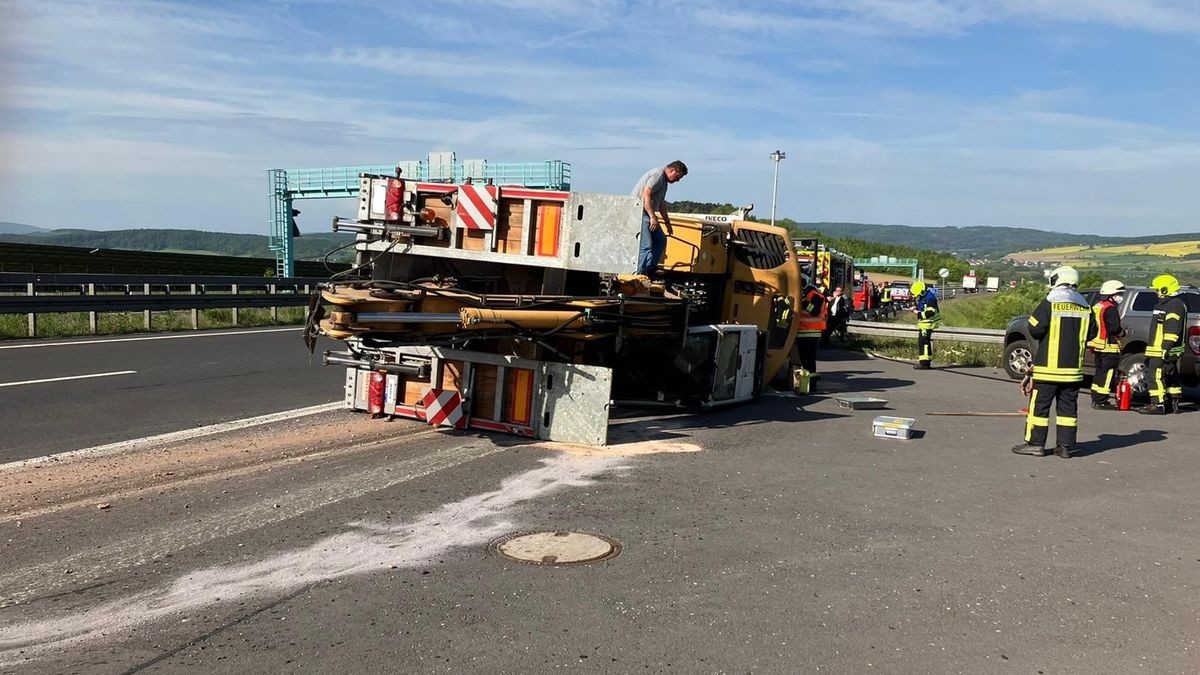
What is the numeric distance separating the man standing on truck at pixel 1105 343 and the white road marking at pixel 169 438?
9501 millimetres

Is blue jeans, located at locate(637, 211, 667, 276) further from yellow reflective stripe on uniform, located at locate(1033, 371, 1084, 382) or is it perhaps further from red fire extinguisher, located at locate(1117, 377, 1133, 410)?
red fire extinguisher, located at locate(1117, 377, 1133, 410)

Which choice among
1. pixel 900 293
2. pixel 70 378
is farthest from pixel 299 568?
pixel 900 293

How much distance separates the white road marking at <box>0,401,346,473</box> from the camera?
7164 millimetres

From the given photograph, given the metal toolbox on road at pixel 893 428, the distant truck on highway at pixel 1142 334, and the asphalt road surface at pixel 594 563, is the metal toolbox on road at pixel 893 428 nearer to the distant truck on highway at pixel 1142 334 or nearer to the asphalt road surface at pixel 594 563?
the asphalt road surface at pixel 594 563

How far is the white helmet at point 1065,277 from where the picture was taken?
9.20 m

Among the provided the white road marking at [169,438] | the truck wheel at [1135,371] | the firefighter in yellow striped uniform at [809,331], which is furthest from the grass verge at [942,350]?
the white road marking at [169,438]

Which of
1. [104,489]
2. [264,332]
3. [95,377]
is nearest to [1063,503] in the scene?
[104,489]

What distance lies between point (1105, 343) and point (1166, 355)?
81 centimetres

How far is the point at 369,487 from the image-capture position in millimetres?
6660

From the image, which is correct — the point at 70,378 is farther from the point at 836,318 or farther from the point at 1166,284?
the point at 836,318

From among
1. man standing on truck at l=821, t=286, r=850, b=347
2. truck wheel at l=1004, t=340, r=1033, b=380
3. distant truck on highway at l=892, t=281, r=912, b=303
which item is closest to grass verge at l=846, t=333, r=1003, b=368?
man standing on truck at l=821, t=286, r=850, b=347

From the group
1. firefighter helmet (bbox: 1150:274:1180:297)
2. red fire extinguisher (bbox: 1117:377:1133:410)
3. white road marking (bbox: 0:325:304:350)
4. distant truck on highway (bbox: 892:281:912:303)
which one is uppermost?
firefighter helmet (bbox: 1150:274:1180:297)

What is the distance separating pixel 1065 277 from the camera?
9.24 metres

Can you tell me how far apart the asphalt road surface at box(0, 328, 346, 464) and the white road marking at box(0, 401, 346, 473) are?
16cm
